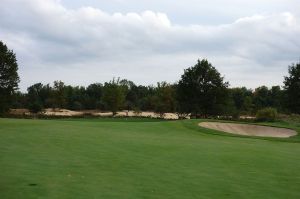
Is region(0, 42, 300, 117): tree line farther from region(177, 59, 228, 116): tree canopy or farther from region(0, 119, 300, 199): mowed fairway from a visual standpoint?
region(0, 119, 300, 199): mowed fairway

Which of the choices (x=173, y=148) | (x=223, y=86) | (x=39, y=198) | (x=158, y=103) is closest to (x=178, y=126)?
(x=173, y=148)

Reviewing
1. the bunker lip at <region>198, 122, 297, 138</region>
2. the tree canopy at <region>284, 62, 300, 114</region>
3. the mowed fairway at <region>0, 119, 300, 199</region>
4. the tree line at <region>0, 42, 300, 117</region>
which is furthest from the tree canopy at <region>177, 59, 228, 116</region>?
the mowed fairway at <region>0, 119, 300, 199</region>

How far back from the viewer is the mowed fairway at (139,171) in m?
7.56

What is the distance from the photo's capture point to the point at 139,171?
9.48 metres

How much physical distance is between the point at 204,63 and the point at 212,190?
4758 centimetres

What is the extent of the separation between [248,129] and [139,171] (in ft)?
69.9

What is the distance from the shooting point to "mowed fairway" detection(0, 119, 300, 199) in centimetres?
756

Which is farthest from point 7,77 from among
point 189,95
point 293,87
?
point 293,87

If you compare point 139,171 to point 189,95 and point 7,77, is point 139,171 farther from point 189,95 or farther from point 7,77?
point 7,77

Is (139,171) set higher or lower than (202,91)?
lower

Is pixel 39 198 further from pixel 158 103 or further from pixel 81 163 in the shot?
pixel 158 103

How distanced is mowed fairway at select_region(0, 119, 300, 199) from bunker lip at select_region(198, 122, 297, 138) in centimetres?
1419

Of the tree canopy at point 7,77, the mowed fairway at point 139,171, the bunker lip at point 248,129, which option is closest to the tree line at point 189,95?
the tree canopy at point 7,77

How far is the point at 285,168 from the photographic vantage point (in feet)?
35.3
